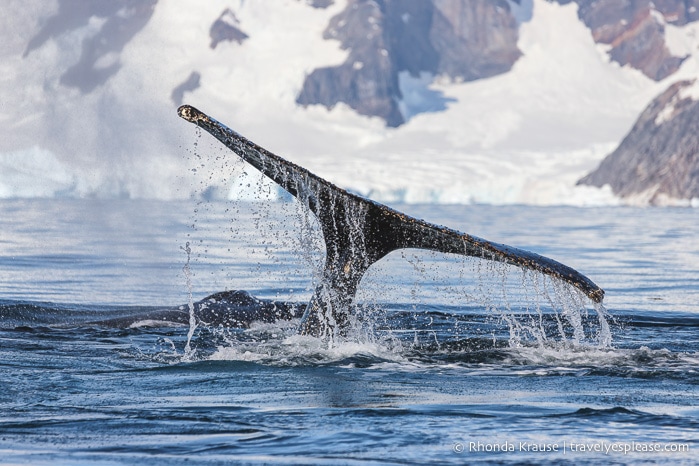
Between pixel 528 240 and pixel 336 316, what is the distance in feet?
70.6

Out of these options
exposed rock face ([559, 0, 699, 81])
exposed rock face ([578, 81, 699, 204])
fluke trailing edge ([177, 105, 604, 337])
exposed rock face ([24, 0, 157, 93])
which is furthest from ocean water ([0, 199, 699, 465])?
exposed rock face ([559, 0, 699, 81])

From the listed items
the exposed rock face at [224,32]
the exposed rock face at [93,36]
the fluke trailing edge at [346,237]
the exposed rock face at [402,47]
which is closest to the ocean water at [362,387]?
the fluke trailing edge at [346,237]

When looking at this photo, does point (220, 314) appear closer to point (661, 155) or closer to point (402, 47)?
point (661, 155)

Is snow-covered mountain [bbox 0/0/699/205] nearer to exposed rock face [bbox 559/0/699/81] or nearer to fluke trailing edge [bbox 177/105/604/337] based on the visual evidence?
exposed rock face [bbox 559/0/699/81]

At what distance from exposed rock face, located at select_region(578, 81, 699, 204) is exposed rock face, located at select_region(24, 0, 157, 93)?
5036 cm

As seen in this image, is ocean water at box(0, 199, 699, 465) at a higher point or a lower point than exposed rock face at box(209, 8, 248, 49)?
lower

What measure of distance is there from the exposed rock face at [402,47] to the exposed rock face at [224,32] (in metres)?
13.5

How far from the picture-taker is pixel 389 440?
4941 mm

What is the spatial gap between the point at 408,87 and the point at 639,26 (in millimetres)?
38091

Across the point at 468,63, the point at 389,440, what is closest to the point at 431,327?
the point at 389,440

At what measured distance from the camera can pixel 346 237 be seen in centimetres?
707

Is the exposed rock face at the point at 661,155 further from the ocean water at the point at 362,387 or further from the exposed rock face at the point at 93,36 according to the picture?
the ocean water at the point at 362,387

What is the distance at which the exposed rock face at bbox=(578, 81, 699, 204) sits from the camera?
347 ft

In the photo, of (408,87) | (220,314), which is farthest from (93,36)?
(408,87)
